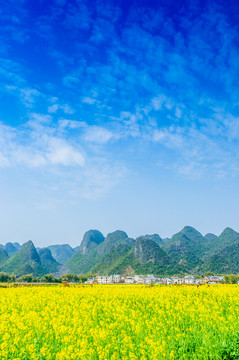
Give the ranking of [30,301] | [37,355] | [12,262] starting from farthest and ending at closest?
A: 1. [12,262]
2. [30,301]
3. [37,355]

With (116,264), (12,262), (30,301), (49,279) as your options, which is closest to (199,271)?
(116,264)

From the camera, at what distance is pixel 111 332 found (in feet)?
24.7

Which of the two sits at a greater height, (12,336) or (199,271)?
(12,336)

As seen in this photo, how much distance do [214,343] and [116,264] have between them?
183 m

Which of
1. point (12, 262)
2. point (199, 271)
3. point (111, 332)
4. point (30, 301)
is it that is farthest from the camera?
point (12, 262)

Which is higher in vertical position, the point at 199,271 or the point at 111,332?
the point at 111,332

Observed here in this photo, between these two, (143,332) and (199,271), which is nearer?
(143,332)

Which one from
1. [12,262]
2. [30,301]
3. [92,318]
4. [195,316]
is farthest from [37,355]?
[12,262]

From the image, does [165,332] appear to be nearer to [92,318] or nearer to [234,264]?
[92,318]

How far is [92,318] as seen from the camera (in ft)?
31.7

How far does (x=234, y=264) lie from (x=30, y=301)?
15648cm

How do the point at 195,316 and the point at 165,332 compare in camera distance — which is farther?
the point at 195,316

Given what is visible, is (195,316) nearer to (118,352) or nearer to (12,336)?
(118,352)

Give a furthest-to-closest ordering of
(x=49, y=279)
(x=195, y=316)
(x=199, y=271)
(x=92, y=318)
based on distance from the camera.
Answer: (x=199, y=271)
(x=49, y=279)
(x=92, y=318)
(x=195, y=316)
